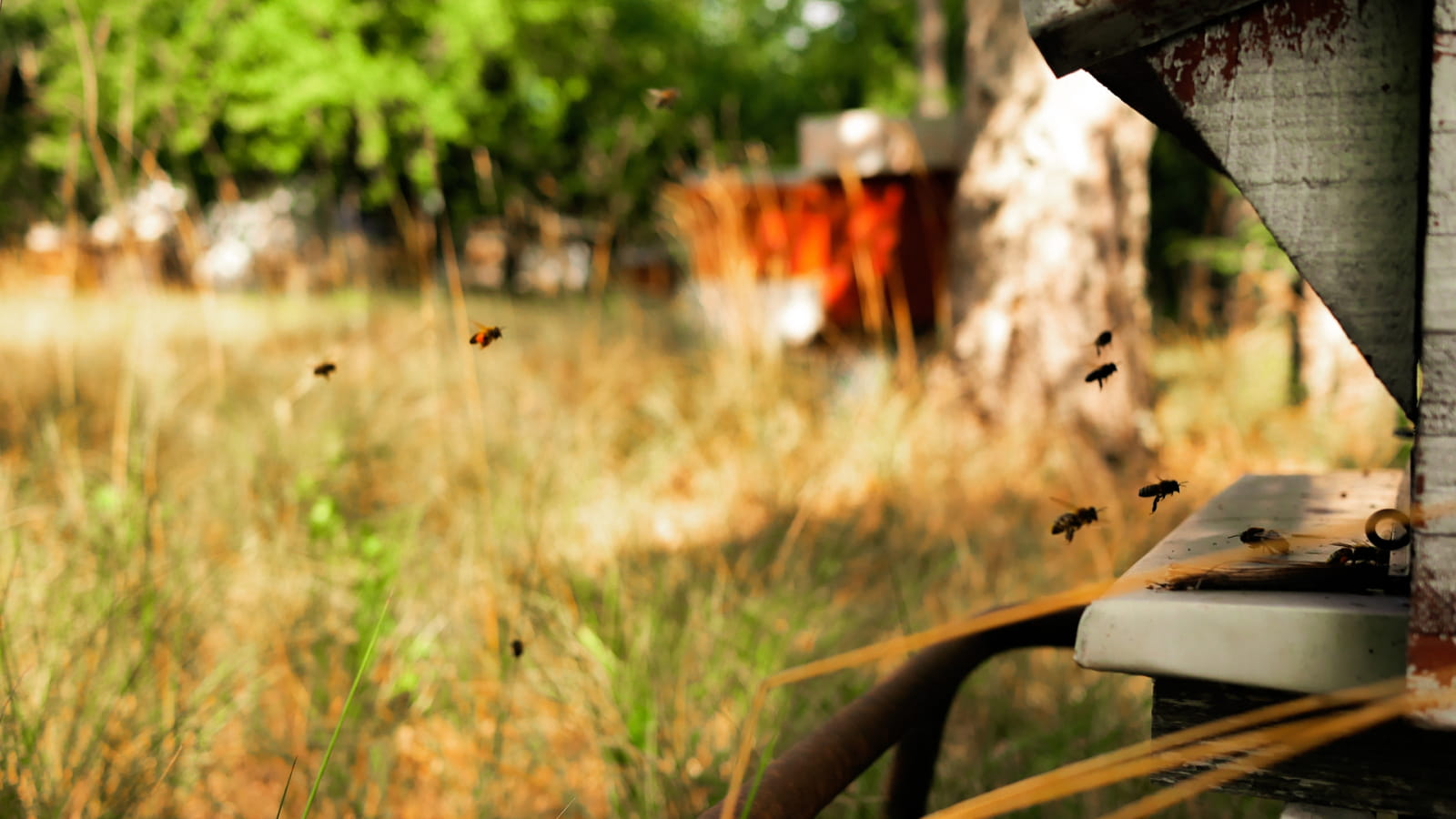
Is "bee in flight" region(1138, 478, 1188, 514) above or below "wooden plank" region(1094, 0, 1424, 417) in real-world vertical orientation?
below

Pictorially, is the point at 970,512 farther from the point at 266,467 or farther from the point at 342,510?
the point at 266,467

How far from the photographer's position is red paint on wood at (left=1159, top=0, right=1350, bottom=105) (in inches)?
26.8

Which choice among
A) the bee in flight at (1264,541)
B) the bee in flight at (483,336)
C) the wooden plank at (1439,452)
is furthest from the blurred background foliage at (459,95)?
the wooden plank at (1439,452)

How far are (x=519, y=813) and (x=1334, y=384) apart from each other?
3.92 metres

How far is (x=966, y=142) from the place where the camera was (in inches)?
176

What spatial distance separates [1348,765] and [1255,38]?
1.62 ft

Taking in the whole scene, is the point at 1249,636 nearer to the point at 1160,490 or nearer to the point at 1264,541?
the point at 1264,541

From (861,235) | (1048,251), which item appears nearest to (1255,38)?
(1048,251)

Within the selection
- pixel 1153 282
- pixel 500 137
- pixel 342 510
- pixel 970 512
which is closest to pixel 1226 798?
pixel 970 512

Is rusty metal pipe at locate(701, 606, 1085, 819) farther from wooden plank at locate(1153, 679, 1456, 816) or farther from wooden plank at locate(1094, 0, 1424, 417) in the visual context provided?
wooden plank at locate(1094, 0, 1424, 417)

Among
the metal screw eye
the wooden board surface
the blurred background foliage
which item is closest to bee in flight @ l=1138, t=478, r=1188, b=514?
the metal screw eye

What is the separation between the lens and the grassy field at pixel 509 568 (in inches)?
68.9

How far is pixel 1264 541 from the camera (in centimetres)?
82

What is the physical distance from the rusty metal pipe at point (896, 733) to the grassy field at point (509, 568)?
27 cm
